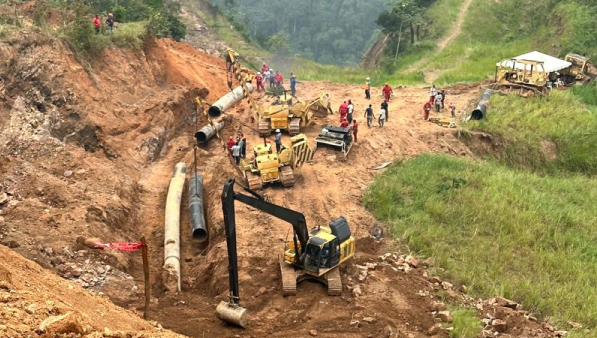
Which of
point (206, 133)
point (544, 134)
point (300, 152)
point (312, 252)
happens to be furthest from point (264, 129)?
point (544, 134)

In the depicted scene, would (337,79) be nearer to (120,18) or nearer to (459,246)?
(120,18)

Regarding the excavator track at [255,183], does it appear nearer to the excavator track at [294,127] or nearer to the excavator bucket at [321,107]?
the excavator track at [294,127]

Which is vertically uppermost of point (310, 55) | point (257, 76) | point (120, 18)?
point (120, 18)

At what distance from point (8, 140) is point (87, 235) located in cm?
496

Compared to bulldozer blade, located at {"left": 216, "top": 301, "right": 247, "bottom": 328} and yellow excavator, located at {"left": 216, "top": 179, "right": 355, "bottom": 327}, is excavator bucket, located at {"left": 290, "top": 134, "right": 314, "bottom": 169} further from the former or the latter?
bulldozer blade, located at {"left": 216, "top": 301, "right": 247, "bottom": 328}

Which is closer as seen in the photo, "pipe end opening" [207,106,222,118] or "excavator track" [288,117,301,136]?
"excavator track" [288,117,301,136]

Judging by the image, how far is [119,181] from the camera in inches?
874

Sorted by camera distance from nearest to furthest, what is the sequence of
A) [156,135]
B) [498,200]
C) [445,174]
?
[498,200] → [445,174] → [156,135]

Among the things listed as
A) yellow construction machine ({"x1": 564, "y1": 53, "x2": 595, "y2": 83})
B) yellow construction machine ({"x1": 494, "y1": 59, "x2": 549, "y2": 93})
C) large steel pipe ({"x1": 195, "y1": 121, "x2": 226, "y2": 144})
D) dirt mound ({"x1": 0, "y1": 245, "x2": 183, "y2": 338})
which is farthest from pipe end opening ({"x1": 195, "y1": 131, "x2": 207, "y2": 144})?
yellow construction machine ({"x1": 564, "y1": 53, "x2": 595, "y2": 83})

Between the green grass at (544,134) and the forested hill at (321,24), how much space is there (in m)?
71.3

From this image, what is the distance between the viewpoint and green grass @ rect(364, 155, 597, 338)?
695 inches

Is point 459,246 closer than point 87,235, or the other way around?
point 87,235

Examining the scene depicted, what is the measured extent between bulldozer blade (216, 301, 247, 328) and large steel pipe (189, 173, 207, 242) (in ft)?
17.1

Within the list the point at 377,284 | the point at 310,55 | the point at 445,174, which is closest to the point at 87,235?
the point at 377,284
